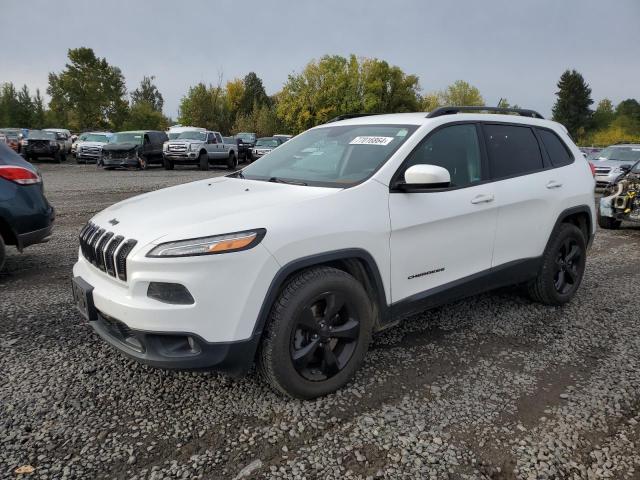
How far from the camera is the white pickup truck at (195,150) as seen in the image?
74.7 ft

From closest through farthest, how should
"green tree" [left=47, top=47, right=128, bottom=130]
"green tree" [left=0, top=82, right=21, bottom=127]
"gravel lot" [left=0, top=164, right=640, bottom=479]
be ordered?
"gravel lot" [left=0, top=164, right=640, bottom=479]
"green tree" [left=47, top=47, right=128, bottom=130]
"green tree" [left=0, top=82, right=21, bottom=127]

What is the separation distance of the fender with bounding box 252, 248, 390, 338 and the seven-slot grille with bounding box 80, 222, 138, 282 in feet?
2.42

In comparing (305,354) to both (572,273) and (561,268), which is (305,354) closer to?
(561,268)

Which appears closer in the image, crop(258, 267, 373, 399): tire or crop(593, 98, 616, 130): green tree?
crop(258, 267, 373, 399): tire

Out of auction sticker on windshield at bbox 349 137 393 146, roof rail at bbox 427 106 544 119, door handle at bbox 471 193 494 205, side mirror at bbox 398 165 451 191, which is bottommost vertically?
door handle at bbox 471 193 494 205

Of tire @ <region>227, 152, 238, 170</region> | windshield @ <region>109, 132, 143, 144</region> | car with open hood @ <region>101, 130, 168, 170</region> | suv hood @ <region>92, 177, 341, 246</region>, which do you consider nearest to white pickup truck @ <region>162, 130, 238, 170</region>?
tire @ <region>227, 152, 238, 170</region>

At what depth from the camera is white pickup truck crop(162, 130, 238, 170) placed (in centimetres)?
2278

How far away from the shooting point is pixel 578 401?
2.96 m

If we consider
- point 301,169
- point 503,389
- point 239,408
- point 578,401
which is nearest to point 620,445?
point 578,401

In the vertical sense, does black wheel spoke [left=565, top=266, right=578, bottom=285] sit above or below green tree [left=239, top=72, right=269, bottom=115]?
below

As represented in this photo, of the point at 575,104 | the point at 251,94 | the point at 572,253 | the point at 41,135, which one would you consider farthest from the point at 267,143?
the point at 575,104

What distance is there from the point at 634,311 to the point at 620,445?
2.40 m

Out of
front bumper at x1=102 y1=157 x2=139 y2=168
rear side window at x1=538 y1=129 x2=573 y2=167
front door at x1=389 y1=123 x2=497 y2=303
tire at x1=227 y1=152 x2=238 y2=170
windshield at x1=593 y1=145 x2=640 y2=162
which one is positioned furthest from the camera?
tire at x1=227 y1=152 x2=238 y2=170

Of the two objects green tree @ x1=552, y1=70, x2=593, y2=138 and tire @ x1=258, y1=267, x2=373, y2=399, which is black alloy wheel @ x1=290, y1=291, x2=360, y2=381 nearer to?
tire @ x1=258, y1=267, x2=373, y2=399
